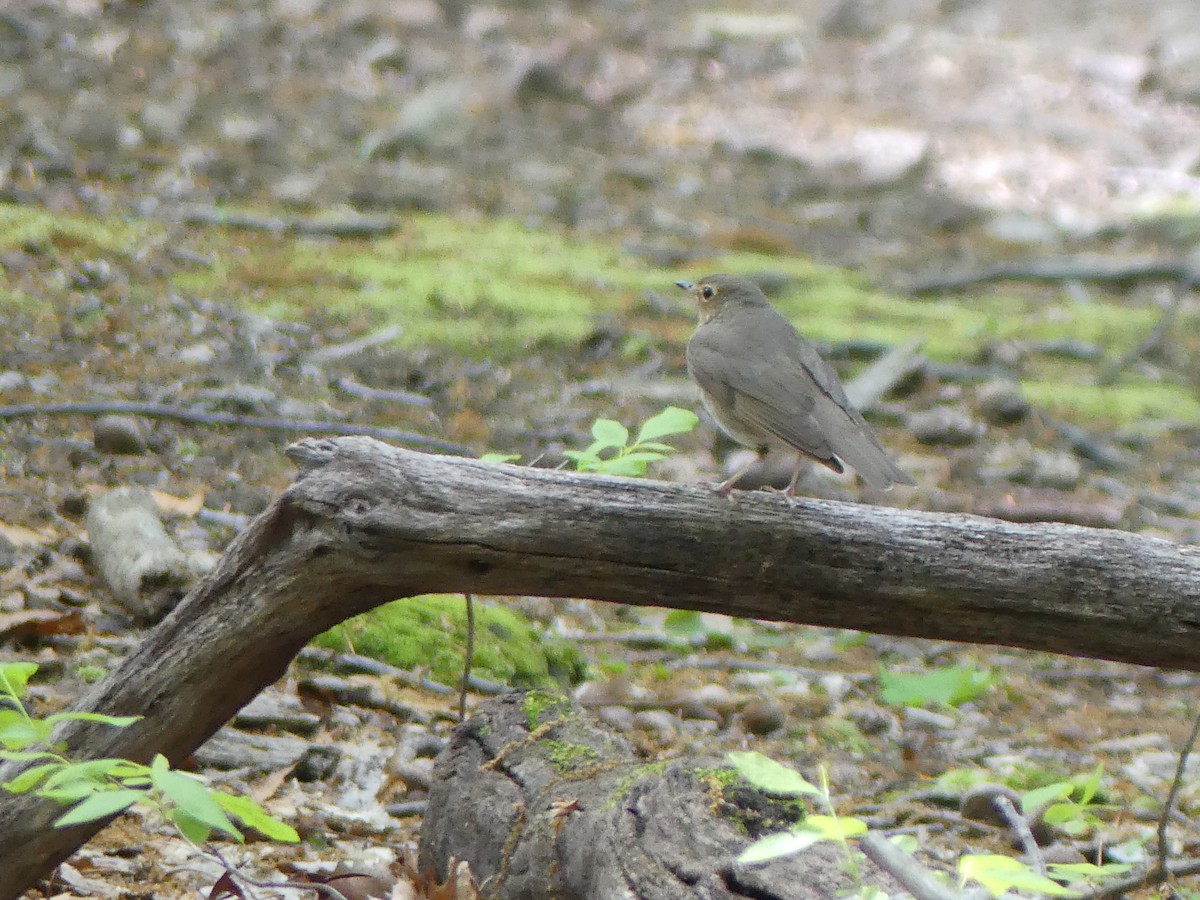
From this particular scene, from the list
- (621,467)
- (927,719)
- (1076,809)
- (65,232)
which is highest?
(65,232)

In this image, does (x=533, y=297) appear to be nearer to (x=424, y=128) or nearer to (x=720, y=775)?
(x=424, y=128)

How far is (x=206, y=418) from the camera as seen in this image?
619 centimetres

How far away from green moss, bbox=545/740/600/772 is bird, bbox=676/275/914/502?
0.90m

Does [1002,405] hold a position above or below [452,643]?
above

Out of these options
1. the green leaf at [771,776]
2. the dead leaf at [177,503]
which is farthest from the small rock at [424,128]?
the green leaf at [771,776]

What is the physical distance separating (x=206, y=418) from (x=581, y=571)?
11.7ft

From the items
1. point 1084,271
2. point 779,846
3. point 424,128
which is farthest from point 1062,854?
point 424,128

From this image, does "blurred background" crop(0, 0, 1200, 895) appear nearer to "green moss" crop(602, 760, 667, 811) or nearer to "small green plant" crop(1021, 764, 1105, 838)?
"small green plant" crop(1021, 764, 1105, 838)

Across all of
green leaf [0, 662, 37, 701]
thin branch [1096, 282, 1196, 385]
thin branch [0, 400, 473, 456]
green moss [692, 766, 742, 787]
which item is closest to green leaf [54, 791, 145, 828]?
green leaf [0, 662, 37, 701]

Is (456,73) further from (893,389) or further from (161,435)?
(161,435)

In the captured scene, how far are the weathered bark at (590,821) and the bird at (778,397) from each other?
95 cm

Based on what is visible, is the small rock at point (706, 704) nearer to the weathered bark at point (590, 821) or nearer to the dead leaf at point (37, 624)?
the weathered bark at point (590, 821)

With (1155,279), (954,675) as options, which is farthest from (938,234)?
(954,675)

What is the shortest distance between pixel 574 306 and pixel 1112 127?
27.2 feet
